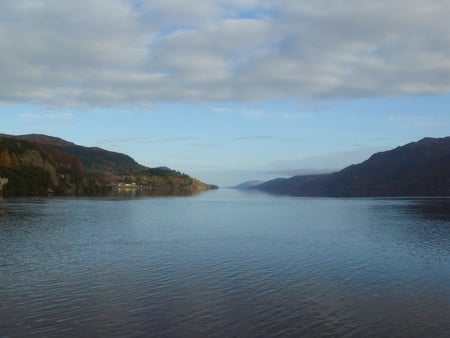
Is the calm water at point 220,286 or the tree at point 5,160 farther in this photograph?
the tree at point 5,160

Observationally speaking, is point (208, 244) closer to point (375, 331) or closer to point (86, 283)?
point (86, 283)

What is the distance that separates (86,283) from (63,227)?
3435 centimetres

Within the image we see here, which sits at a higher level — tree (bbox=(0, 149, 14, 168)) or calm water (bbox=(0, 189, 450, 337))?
tree (bbox=(0, 149, 14, 168))

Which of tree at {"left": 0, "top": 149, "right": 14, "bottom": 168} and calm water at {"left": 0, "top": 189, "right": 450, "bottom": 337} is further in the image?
tree at {"left": 0, "top": 149, "right": 14, "bottom": 168}

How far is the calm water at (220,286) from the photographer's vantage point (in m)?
20.3

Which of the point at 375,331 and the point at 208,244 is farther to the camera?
the point at 208,244

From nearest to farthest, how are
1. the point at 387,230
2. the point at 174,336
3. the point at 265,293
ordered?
the point at 174,336 < the point at 265,293 < the point at 387,230

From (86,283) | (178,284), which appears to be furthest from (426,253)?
(86,283)

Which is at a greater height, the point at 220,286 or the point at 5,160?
the point at 5,160

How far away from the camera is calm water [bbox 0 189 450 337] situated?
20281 millimetres

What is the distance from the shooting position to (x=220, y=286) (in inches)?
1089

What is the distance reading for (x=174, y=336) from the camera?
61.5 ft

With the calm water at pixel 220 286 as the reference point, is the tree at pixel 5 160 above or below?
above

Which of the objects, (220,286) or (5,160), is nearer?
(220,286)
